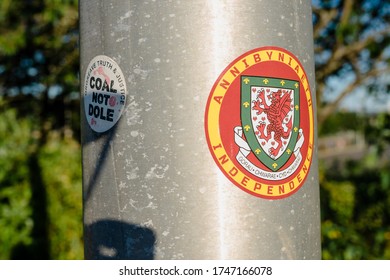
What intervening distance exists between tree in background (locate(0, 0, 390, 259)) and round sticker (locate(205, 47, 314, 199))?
2.56 meters

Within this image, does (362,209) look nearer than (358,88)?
Yes

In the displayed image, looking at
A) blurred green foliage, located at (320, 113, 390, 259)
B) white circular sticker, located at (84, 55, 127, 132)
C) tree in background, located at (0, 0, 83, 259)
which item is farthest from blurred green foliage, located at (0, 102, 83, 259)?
white circular sticker, located at (84, 55, 127, 132)

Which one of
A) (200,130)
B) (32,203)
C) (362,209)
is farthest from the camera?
(362,209)

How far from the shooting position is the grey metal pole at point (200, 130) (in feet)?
4.23

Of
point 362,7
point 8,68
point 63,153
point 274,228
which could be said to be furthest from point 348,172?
point 274,228

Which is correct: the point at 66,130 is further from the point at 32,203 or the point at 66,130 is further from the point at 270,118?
the point at 270,118

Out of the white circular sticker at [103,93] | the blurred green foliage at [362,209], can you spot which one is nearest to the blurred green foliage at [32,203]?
the blurred green foliage at [362,209]

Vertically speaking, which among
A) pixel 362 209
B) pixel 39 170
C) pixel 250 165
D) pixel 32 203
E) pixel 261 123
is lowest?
pixel 362 209

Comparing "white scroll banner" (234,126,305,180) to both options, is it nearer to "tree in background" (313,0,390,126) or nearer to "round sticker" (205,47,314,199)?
"round sticker" (205,47,314,199)

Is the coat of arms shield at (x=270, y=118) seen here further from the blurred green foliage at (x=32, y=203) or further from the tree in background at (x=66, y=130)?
the blurred green foliage at (x=32, y=203)

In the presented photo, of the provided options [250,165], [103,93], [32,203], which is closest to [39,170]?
[32,203]

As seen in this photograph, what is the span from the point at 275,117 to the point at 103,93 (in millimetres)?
485

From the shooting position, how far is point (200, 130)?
50.7 inches

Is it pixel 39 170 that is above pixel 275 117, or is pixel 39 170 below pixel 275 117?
below
